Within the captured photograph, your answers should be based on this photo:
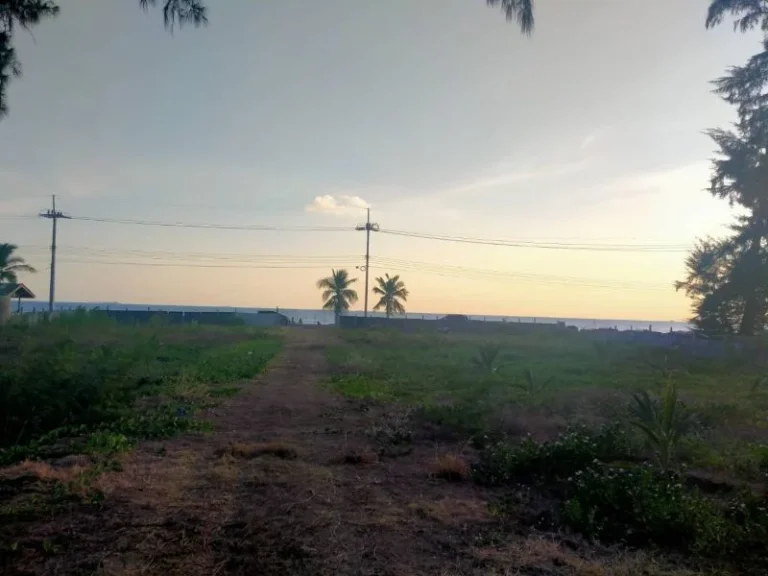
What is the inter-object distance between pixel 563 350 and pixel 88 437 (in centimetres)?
2195

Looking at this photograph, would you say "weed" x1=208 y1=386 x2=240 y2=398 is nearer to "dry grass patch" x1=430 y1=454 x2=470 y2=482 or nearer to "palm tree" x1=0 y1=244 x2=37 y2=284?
"dry grass patch" x1=430 y1=454 x2=470 y2=482

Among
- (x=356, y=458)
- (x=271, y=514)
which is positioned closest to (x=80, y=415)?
(x=356, y=458)

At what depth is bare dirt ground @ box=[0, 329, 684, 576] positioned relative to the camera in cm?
394

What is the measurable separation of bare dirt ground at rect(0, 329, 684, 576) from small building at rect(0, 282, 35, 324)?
2906 centimetres

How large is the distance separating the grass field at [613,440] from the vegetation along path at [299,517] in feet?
0.72

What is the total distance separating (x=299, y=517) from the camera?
4.82 m

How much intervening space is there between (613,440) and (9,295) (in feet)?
122

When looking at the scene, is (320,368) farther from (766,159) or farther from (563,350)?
(766,159)

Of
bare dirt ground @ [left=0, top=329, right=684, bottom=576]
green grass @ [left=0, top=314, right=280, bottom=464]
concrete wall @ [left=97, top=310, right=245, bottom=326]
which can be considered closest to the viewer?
bare dirt ground @ [left=0, top=329, right=684, bottom=576]

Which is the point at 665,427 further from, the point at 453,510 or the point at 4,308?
the point at 4,308

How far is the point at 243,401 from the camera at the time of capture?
37.4ft

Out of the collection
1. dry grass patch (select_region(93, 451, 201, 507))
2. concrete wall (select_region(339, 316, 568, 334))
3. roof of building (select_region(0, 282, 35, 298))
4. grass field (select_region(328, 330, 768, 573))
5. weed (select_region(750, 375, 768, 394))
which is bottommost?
dry grass patch (select_region(93, 451, 201, 507))

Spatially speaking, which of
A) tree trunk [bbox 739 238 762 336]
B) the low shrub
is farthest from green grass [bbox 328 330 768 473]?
tree trunk [bbox 739 238 762 336]

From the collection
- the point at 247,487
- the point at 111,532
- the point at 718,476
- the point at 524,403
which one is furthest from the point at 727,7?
the point at 111,532
